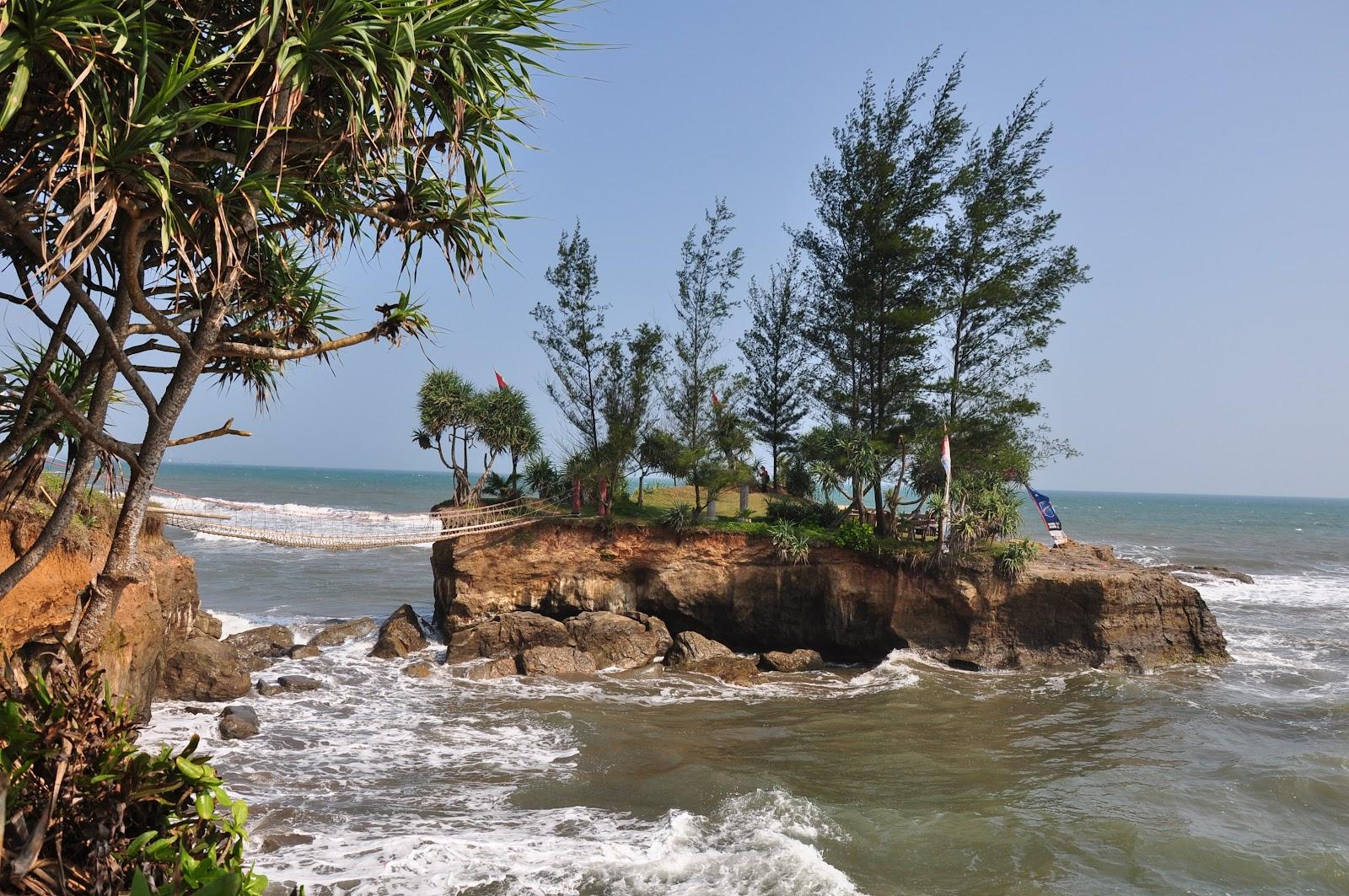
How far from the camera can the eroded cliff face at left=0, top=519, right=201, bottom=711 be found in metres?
6.81

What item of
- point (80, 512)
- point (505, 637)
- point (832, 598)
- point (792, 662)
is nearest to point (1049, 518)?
point (832, 598)

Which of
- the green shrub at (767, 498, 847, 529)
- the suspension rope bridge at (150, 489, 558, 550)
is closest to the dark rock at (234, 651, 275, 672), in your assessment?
the suspension rope bridge at (150, 489, 558, 550)

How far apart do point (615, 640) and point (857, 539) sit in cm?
492

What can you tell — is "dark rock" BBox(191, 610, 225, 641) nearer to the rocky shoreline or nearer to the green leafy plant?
the rocky shoreline

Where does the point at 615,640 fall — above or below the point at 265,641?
above

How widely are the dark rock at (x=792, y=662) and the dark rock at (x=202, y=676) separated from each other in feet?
26.2

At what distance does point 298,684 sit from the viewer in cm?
1196

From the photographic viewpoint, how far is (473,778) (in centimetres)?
847

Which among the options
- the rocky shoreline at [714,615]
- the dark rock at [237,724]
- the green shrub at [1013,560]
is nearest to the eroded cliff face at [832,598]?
A: the rocky shoreline at [714,615]

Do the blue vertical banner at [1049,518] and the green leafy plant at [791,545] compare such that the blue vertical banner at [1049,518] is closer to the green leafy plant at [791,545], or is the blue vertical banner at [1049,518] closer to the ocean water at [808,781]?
the ocean water at [808,781]

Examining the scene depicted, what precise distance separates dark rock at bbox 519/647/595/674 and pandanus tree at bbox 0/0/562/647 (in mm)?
8986

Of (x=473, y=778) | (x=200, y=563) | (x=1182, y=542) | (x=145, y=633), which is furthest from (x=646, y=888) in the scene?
(x=1182, y=542)

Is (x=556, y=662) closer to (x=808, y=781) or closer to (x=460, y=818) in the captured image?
(x=808, y=781)

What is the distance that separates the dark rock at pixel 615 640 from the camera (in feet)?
45.9
